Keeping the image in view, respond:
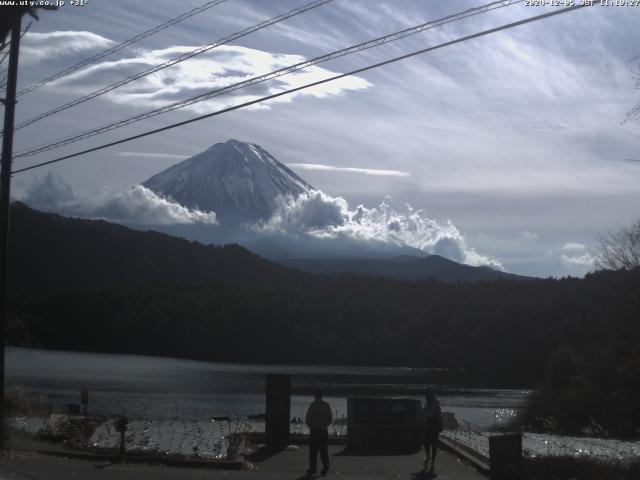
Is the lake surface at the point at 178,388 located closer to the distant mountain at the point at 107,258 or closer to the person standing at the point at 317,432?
the person standing at the point at 317,432

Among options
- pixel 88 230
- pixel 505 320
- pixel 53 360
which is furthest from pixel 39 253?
pixel 505 320

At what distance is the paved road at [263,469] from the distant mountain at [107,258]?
114 m

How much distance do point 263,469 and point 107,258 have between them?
134372mm

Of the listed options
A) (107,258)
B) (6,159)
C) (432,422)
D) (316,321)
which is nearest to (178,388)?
(6,159)

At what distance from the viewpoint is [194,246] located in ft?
554

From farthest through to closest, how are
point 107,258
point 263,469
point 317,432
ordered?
point 107,258, point 263,469, point 317,432

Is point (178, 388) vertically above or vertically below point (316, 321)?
below

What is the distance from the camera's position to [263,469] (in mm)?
16062

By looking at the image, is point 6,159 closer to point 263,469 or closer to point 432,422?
point 263,469

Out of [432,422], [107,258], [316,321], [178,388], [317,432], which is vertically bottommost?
[178,388]

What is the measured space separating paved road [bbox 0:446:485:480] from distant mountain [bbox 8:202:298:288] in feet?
375

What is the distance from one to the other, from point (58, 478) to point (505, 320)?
3313 inches

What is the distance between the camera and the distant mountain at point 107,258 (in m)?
133

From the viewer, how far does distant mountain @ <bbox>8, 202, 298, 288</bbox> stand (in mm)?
132625
